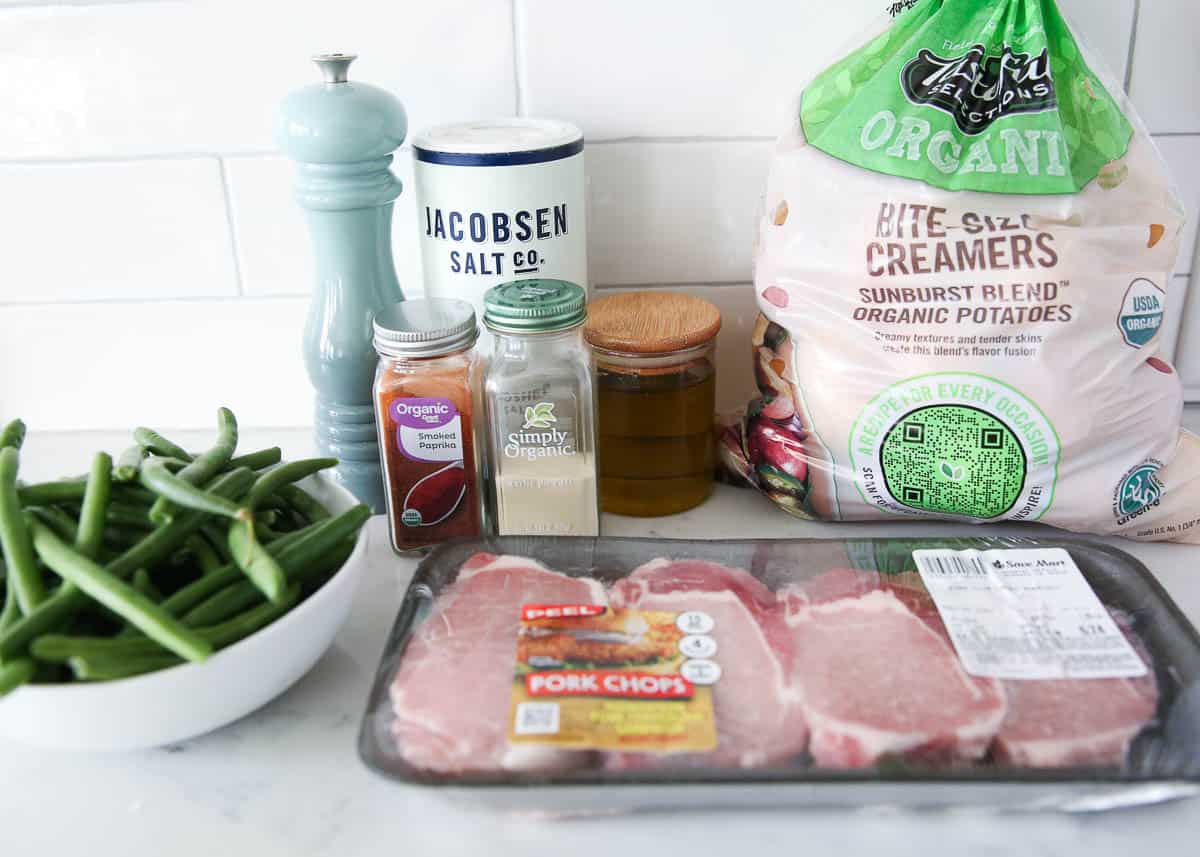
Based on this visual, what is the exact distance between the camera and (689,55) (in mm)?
876

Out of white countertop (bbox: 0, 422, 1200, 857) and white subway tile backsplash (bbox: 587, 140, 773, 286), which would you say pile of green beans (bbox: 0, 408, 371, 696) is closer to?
white countertop (bbox: 0, 422, 1200, 857)

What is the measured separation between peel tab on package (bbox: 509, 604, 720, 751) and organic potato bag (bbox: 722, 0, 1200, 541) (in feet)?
0.77

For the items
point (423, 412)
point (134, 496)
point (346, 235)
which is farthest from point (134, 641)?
point (346, 235)

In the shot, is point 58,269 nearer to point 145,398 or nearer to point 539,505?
point 145,398

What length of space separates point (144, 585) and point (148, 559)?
0.02m

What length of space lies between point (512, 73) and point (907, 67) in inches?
12.2

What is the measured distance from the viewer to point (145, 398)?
102cm

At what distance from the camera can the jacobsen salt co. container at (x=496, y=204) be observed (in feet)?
2.59

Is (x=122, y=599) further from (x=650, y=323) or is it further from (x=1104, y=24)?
(x=1104, y=24)

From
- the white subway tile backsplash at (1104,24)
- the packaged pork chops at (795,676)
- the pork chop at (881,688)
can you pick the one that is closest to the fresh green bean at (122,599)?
→ the packaged pork chops at (795,676)

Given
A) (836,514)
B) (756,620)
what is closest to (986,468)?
(836,514)

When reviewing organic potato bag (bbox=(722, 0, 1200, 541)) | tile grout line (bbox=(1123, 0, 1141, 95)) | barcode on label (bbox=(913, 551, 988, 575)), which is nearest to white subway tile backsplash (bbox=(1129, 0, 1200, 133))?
tile grout line (bbox=(1123, 0, 1141, 95))

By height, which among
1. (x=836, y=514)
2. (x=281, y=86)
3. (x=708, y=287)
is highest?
(x=281, y=86)

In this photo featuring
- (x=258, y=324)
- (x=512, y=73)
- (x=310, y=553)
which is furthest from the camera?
(x=258, y=324)
